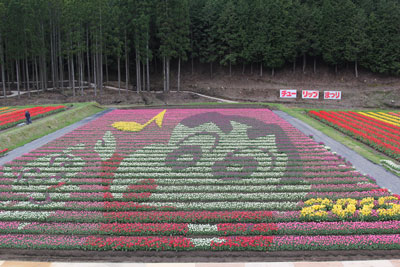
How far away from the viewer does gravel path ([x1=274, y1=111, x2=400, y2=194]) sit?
1368 centimetres

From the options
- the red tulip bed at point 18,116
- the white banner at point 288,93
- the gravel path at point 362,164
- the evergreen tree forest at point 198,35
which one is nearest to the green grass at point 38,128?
the red tulip bed at point 18,116

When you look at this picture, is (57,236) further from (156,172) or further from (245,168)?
(245,168)

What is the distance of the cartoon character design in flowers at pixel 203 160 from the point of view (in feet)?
44.2

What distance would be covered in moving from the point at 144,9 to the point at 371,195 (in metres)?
40.5

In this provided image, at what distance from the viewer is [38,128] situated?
23.3 meters

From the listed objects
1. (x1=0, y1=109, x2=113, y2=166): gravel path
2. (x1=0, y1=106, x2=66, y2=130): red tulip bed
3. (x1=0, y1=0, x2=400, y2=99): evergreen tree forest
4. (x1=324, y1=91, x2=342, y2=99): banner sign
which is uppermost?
(x1=0, y1=0, x2=400, y2=99): evergreen tree forest

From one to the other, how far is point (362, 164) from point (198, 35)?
144 ft

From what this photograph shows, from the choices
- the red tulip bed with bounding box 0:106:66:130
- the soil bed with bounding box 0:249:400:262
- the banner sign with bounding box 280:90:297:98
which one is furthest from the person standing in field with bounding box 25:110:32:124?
the banner sign with bounding box 280:90:297:98

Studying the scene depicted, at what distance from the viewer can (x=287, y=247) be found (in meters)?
8.91

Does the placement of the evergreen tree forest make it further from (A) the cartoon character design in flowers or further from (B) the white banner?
(A) the cartoon character design in flowers

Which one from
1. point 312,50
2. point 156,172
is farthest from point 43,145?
point 312,50

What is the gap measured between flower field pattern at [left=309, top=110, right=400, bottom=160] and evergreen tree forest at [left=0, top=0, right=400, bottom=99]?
21.2m

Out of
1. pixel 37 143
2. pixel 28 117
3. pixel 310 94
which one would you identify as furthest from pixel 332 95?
pixel 28 117

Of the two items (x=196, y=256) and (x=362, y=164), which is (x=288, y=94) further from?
(x=196, y=256)
